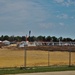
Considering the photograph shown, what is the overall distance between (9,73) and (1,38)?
570 feet

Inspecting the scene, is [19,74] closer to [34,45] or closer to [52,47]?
[52,47]

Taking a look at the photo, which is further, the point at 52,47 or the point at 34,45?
the point at 34,45

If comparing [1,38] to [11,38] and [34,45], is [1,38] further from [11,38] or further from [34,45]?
[34,45]

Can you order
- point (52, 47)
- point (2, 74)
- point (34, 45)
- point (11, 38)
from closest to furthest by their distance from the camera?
1. point (2, 74)
2. point (52, 47)
3. point (34, 45)
4. point (11, 38)

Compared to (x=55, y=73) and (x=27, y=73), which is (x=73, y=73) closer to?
(x=55, y=73)

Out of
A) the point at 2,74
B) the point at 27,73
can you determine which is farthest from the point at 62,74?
the point at 2,74

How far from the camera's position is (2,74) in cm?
1585

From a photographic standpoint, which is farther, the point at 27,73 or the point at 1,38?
the point at 1,38

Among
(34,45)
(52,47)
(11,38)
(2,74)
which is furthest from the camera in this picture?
(11,38)

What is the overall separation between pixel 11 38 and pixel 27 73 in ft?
556

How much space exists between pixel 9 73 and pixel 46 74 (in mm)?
2040

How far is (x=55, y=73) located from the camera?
16.7 metres

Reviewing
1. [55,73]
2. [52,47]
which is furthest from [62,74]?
[52,47]

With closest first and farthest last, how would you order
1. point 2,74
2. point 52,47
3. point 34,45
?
point 2,74 < point 52,47 < point 34,45
